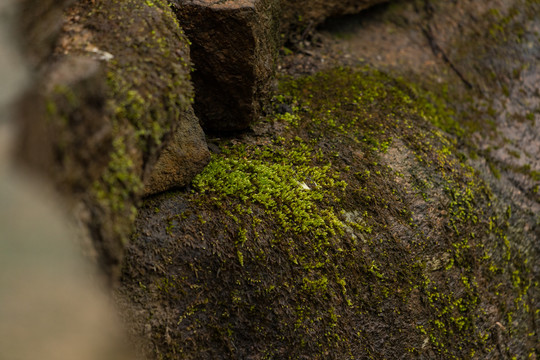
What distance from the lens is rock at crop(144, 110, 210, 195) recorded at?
2.97 metres

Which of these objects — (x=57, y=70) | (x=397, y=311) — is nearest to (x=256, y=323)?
(x=397, y=311)

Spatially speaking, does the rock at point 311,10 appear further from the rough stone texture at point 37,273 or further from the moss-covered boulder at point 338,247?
the rough stone texture at point 37,273

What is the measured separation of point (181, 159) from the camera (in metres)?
3.07

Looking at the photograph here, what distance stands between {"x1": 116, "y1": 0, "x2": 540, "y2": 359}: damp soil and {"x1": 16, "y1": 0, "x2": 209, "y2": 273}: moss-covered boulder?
76 centimetres

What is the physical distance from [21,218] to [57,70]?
63cm

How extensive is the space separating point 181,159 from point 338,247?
4.05 feet

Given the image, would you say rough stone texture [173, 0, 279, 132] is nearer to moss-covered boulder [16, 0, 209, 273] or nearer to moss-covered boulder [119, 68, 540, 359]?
moss-covered boulder [119, 68, 540, 359]

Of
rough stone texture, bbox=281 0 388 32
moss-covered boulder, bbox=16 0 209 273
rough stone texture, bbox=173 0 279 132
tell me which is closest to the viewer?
moss-covered boulder, bbox=16 0 209 273

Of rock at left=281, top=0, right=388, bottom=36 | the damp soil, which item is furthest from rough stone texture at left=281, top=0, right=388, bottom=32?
the damp soil

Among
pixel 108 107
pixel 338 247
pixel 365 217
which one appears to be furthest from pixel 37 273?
pixel 365 217

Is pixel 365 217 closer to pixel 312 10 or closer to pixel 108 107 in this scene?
pixel 108 107

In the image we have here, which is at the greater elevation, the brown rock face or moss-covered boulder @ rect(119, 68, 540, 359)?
the brown rock face

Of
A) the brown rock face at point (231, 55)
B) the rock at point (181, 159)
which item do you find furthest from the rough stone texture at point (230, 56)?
the rock at point (181, 159)

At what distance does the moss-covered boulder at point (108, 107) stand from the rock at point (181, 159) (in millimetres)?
569
